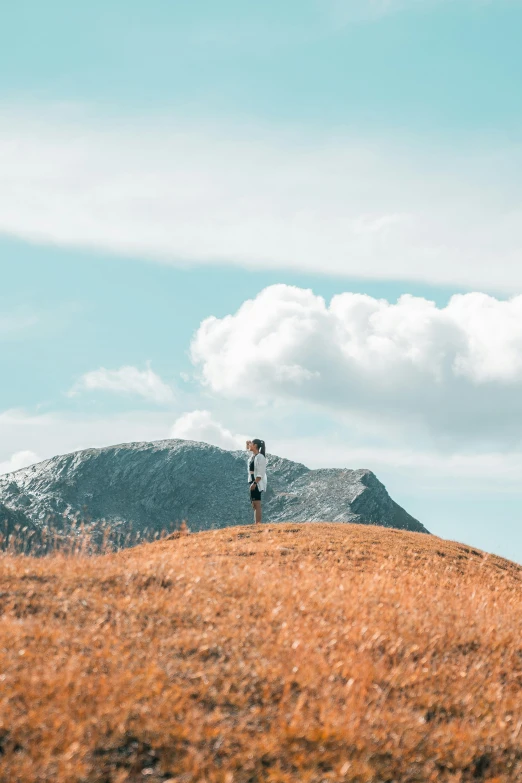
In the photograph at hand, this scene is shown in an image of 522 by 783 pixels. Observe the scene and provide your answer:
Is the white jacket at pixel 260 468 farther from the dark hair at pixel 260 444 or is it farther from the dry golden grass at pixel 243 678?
the dry golden grass at pixel 243 678

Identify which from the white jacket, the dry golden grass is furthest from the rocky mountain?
the dry golden grass

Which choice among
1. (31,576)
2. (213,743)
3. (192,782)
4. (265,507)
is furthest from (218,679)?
(265,507)

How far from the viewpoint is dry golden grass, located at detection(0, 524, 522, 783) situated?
6.77m

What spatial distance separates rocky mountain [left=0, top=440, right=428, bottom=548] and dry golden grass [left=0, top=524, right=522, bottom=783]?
12477cm

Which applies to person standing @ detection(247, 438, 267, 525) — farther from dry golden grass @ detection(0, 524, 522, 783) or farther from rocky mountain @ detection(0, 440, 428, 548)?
rocky mountain @ detection(0, 440, 428, 548)

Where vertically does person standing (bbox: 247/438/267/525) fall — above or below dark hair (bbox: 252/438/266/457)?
below

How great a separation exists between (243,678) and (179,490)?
153998 mm

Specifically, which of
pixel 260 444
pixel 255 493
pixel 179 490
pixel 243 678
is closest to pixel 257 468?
pixel 260 444

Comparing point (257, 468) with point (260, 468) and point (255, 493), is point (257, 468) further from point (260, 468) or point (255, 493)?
point (255, 493)

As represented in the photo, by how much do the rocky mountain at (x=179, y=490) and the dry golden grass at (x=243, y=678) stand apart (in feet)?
409

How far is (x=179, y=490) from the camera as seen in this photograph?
525 feet

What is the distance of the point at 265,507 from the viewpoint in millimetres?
145000

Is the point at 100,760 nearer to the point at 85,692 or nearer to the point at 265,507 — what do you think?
the point at 85,692

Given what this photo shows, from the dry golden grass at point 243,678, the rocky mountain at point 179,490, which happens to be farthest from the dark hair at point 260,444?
the rocky mountain at point 179,490
